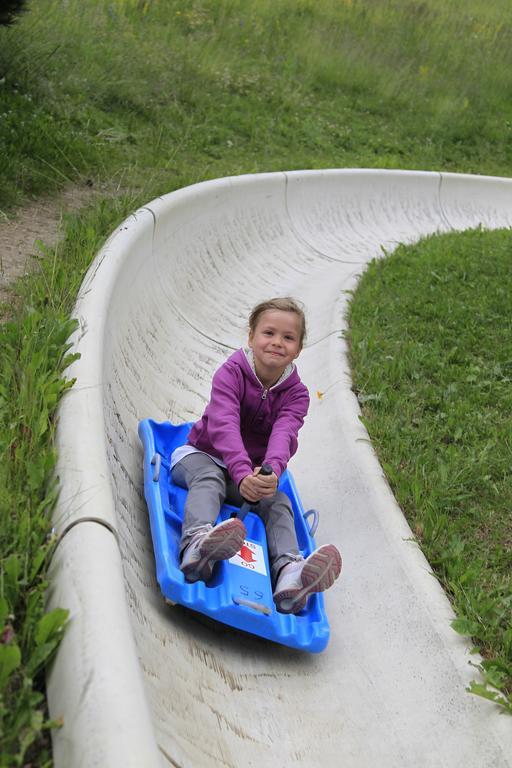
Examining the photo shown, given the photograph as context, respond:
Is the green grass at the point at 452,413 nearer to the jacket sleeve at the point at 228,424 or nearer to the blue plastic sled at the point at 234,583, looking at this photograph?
the blue plastic sled at the point at 234,583

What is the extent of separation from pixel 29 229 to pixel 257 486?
305cm

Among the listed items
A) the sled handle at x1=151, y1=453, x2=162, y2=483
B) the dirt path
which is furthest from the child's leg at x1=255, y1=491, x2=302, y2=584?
the dirt path

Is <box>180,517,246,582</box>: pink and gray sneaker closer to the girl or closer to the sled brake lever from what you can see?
the girl

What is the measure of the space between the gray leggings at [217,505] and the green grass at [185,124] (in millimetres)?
637

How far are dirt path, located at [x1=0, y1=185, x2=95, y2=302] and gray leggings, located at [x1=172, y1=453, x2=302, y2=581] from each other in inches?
53.8

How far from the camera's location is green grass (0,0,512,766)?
2.51 metres

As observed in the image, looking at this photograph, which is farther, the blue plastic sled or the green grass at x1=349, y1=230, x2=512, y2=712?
the green grass at x1=349, y1=230, x2=512, y2=712

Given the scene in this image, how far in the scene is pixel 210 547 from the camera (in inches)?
115

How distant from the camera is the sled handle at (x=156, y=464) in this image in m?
3.43

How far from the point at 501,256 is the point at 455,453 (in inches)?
170

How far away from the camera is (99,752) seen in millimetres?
1723

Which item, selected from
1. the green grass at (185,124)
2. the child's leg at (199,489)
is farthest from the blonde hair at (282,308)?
the green grass at (185,124)

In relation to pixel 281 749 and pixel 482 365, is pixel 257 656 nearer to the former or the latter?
pixel 281 749

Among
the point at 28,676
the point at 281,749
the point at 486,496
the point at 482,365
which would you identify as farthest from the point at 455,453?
the point at 28,676
